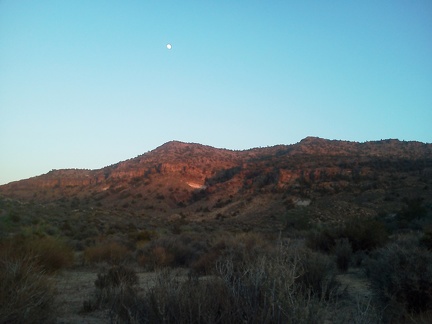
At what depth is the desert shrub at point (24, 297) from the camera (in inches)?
184

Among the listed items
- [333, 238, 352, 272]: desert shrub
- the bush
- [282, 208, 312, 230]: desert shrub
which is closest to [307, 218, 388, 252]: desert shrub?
[333, 238, 352, 272]: desert shrub

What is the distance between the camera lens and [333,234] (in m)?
15.6

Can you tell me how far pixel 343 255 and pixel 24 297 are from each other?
10.8 metres

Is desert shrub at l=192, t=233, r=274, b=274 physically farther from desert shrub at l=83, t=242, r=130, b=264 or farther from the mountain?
the mountain

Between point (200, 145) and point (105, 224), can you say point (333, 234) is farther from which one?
point (200, 145)

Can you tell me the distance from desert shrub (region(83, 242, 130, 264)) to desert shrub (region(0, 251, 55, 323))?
952 cm

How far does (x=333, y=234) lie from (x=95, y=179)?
79.0 meters

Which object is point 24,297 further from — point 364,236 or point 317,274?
point 364,236

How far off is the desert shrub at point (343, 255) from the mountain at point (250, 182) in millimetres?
25211

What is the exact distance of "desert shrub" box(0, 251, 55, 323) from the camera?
4.68 m

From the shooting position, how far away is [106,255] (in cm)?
1603

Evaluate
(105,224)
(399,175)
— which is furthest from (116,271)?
(399,175)

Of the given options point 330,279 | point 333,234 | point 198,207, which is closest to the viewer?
point 330,279

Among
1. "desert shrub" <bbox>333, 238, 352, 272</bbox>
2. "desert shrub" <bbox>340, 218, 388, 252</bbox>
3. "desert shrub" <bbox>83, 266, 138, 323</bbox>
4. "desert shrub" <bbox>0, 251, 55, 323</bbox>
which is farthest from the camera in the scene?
"desert shrub" <bbox>340, 218, 388, 252</bbox>
